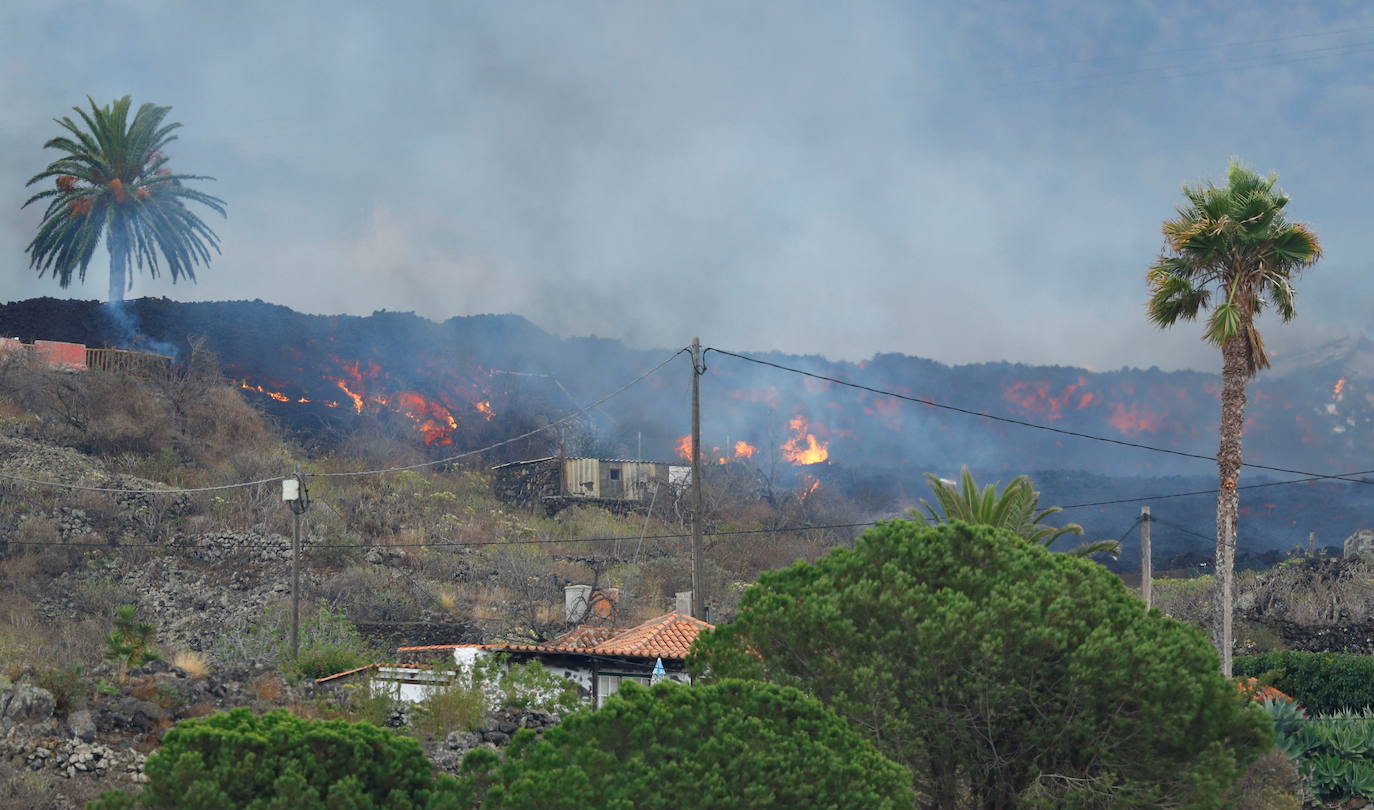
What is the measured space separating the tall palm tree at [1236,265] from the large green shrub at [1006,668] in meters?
13.5

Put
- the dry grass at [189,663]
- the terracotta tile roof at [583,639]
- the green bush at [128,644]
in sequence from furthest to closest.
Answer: the terracotta tile roof at [583,639] < the dry grass at [189,663] < the green bush at [128,644]

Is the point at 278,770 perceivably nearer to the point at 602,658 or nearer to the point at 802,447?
the point at 602,658

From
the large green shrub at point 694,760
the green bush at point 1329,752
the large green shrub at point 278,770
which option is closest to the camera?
the large green shrub at point 694,760

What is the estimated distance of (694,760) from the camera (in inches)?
394

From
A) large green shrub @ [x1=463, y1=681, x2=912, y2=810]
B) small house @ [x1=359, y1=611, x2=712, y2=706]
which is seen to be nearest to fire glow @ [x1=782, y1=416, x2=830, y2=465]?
small house @ [x1=359, y1=611, x2=712, y2=706]

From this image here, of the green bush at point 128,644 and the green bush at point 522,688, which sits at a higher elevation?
the green bush at point 128,644

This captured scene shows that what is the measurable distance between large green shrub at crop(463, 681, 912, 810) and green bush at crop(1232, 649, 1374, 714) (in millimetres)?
22578

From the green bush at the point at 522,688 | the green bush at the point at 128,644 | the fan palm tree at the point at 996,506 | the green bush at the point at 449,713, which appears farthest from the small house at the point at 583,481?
the green bush at the point at 449,713

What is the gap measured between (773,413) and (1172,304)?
68.3 metres

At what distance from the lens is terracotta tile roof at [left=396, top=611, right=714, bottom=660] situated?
2902 cm

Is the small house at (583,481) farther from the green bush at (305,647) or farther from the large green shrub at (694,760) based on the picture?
the large green shrub at (694,760)

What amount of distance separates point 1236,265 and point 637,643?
15.6 metres

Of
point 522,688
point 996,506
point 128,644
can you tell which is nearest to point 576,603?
point 996,506

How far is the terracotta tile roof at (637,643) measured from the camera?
29.0 metres
